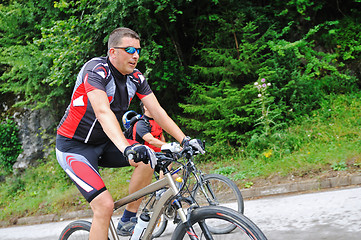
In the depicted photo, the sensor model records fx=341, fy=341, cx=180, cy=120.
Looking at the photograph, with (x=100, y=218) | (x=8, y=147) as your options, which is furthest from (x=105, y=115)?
(x=8, y=147)

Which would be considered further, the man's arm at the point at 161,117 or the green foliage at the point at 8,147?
the green foliage at the point at 8,147

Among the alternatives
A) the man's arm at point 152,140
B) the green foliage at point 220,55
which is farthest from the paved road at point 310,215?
the green foliage at point 220,55

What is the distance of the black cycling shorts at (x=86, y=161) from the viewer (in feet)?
9.36

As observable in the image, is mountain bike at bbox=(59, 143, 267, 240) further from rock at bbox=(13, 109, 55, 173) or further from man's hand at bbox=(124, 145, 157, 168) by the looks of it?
rock at bbox=(13, 109, 55, 173)

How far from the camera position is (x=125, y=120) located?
3.04 metres

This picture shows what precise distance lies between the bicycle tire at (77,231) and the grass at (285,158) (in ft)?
13.2

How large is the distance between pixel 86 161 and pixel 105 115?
0.52 m

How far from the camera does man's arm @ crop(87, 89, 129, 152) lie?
8.79 feet

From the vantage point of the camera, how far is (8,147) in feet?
44.5

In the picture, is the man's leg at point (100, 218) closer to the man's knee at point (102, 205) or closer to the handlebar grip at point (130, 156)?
the man's knee at point (102, 205)

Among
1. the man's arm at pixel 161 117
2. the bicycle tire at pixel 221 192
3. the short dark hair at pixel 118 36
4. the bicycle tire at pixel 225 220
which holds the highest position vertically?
the short dark hair at pixel 118 36

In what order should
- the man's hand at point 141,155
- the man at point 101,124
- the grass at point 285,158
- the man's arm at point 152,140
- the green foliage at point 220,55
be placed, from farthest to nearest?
the green foliage at point 220,55, the grass at point 285,158, the man's arm at point 152,140, the man at point 101,124, the man's hand at point 141,155

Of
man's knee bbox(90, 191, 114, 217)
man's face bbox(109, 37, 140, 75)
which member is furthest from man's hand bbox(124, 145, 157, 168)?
man's face bbox(109, 37, 140, 75)

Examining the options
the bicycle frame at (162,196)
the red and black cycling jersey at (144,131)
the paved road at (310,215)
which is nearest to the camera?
the bicycle frame at (162,196)
